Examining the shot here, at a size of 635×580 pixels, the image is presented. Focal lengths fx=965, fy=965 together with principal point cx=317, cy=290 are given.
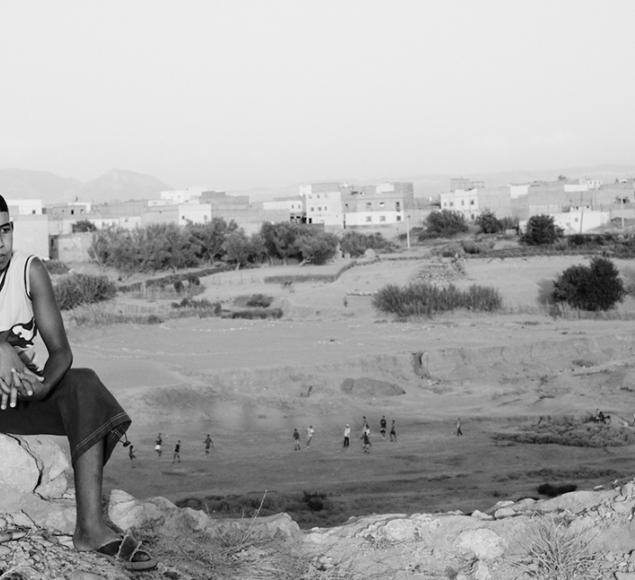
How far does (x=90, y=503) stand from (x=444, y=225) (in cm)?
6358

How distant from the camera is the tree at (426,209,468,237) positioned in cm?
6551

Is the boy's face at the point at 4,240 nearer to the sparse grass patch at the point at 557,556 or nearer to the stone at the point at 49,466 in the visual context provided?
the stone at the point at 49,466

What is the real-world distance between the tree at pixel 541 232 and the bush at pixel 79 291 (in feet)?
84.8

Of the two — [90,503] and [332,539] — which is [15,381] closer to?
[90,503]

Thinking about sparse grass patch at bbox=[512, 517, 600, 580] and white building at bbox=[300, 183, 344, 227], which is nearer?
sparse grass patch at bbox=[512, 517, 600, 580]

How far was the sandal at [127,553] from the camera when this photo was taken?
3.31m

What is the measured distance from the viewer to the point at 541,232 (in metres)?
54.7

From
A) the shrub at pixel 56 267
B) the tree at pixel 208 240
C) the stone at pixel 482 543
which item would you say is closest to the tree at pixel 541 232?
the tree at pixel 208 240

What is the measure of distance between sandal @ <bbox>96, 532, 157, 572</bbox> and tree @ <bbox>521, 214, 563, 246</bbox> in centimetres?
5226

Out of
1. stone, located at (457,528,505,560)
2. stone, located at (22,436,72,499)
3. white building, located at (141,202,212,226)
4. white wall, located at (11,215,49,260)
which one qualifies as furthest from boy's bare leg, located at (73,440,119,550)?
white building, located at (141,202,212,226)

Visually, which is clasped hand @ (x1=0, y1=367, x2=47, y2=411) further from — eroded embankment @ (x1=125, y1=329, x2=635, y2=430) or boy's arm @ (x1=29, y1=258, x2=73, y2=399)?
eroded embankment @ (x1=125, y1=329, x2=635, y2=430)

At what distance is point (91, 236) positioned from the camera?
5653 cm

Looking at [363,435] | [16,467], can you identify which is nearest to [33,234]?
[363,435]

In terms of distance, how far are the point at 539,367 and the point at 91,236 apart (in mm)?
35802
